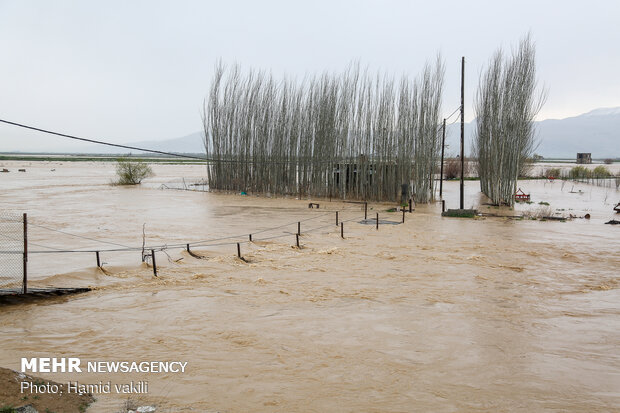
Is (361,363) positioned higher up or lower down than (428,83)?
lower down

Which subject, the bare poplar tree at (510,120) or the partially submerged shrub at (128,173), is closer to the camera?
the bare poplar tree at (510,120)

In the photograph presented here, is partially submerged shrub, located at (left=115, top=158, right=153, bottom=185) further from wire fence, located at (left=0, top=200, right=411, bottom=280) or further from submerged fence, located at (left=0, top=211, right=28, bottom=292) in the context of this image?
submerged fence, located at (left=0, top=211, right=28, bottom=292)

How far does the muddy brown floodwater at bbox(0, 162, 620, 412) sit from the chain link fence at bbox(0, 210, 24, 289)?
0.26m

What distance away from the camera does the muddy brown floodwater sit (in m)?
3.62

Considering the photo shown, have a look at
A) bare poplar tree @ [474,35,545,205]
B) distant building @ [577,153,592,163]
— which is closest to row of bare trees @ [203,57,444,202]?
bare poplar tree @ [474,35,545,205]

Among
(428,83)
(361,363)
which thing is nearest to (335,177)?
(428,83)

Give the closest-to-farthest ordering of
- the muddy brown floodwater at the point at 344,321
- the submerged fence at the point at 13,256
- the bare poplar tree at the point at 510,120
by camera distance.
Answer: the muddy brown floodwater at the point at 344,321, the submerged fence at the point at 13,256, the bare poplar tree at the point at 510,120

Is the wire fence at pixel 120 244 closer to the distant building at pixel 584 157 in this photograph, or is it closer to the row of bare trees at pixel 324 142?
the row of bare trees at pixel 324 142

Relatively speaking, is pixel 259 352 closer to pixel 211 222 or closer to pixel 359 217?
pixel 211 222

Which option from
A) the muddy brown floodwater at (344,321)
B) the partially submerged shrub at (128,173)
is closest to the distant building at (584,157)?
the partially submerged shrub at (128,173)

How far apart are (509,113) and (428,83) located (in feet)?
9.94

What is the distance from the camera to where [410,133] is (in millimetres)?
16047

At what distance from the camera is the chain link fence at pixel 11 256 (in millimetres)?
6383

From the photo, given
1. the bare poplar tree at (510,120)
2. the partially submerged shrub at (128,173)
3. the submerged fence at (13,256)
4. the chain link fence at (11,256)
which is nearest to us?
the submerged fence at (13,256)
